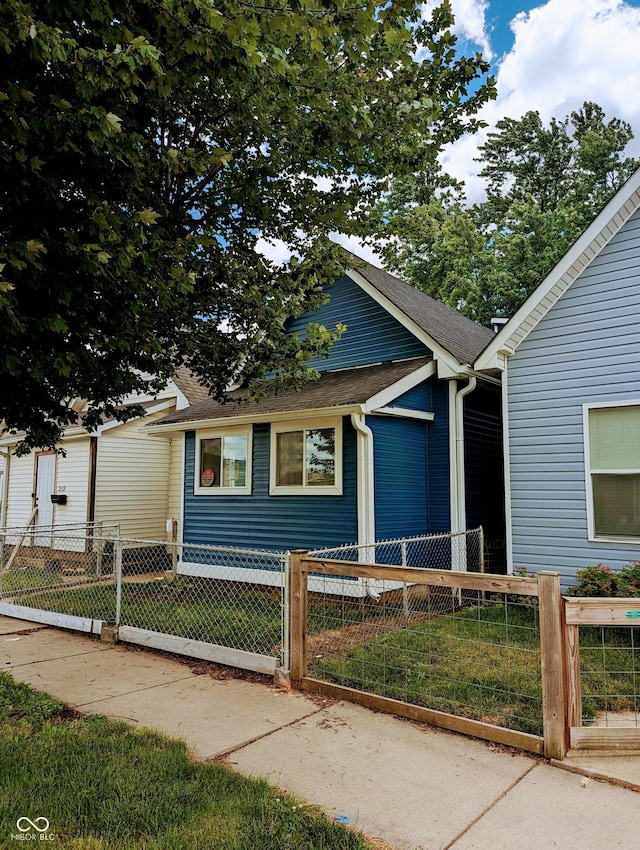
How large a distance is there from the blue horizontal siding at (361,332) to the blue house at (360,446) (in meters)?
0.02

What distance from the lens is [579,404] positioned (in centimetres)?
725

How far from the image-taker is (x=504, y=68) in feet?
40.9

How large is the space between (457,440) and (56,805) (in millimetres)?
7359

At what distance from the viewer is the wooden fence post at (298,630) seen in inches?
194

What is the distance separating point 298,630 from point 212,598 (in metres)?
4.25

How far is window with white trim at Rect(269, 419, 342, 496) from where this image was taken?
28.5ft

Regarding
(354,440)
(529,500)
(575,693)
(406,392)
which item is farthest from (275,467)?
(575,693)

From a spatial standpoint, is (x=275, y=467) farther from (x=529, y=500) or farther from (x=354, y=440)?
(x=529, y=500)

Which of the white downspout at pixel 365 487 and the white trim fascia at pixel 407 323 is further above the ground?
the white trim fascia at pixel 407 323

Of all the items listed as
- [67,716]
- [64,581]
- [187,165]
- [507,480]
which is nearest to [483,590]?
[67,716]

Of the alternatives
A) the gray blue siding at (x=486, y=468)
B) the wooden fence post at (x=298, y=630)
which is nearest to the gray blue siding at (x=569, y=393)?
the gray blue siding at (x=486, y=468)

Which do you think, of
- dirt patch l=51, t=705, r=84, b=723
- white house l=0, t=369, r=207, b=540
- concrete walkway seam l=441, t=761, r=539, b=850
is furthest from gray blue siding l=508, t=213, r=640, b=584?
white house l=0, t=369, r=207, b=540

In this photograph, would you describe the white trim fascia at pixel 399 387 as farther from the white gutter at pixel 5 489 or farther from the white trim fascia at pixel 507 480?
the white gutter at pixel 5 489

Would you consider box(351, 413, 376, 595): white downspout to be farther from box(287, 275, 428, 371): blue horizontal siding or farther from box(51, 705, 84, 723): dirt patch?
box(51, 705, 84, 723): dirt patch
